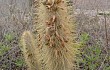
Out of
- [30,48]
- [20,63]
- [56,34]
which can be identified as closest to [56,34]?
[56,34]

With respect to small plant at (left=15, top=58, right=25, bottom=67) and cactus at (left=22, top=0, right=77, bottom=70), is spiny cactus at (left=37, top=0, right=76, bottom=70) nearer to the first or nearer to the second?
cactus at (left=22, top=0, right=77, bottom=70)

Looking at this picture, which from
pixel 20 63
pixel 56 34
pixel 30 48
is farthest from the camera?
pixel 20 63

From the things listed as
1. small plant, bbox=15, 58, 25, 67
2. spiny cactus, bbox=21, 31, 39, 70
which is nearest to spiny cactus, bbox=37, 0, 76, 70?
spiny cactus, bbox=21, 31, 39, 70

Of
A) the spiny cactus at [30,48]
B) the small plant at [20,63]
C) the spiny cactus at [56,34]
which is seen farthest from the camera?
the small plant at [20,63]

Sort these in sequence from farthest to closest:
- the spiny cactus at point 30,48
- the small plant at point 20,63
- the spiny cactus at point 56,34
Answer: the small plant at point 20,63
the spiny cactus at point 30,48
the spiny cactus at point 56,34

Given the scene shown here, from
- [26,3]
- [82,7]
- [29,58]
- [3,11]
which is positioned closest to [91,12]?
[82,7]

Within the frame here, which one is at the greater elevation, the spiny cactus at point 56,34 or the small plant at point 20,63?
the spiny cactus at point 56,34

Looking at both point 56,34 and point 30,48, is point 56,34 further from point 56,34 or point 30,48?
point 30,48

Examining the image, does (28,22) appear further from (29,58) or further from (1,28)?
(29,58)

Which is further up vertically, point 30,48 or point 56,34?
point 56,34

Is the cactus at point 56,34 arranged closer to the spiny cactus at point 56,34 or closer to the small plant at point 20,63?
the spiny cactus at point 56,34

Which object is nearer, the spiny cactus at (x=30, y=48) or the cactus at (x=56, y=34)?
the cactus at (x=56, y=34)

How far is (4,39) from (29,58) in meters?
2.79

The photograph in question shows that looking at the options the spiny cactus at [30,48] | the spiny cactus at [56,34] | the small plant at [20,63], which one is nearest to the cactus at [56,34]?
the spiny cactus at [56,34]
